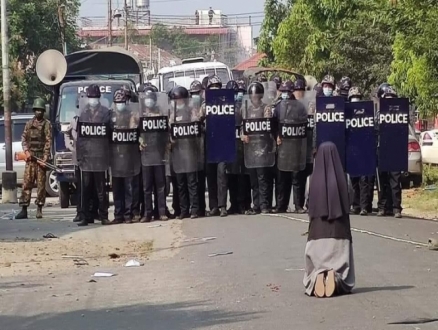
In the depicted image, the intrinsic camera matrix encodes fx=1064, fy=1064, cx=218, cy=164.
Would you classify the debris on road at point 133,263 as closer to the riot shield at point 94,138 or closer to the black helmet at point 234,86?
the riot shield at point 94,138

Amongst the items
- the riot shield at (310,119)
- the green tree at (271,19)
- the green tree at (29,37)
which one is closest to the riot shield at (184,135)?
the riot shield at (310,119)

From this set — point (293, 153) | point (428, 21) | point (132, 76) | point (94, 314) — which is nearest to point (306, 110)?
point (293, 153)

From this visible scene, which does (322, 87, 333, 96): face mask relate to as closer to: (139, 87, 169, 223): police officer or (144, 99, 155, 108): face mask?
(139, 87, 169, 223): police officer

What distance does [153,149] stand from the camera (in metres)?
17.3

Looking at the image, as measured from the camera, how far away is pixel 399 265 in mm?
12156

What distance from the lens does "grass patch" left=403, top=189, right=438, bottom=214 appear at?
66.7 ft

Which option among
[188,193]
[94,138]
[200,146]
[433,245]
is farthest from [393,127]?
[94,138]

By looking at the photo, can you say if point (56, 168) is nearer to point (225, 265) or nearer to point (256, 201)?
point (256, 201)

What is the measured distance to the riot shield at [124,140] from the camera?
57.2 ft

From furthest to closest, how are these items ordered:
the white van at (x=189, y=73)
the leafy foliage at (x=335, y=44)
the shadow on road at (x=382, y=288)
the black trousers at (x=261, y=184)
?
1. the white van at (x=189, y=73)
2. the leafy foliage at (x=335, y=44)
3. the black trousers at (x=261, y=184)
4. the shadow on road at (x=382, y=288)

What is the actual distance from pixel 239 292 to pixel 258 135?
6736 mm

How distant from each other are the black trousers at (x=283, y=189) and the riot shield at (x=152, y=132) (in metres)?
1.94

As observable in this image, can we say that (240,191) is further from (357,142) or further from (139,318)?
(139,318)

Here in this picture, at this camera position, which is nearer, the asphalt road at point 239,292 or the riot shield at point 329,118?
the asphalt road at point 239,292
